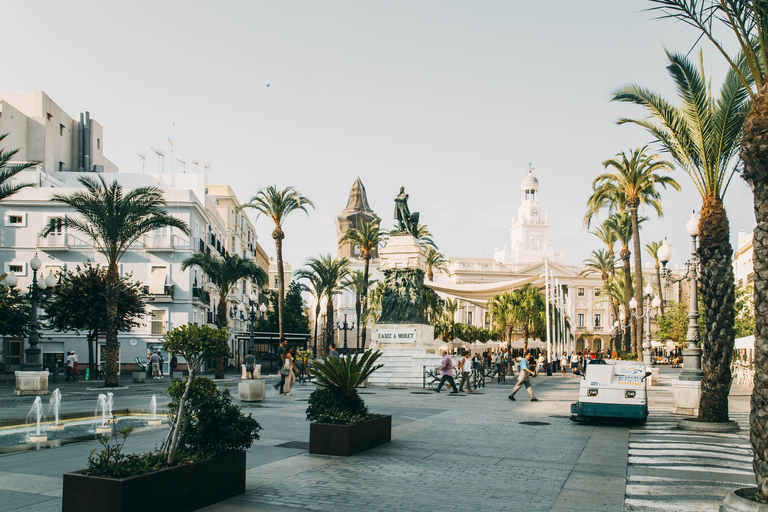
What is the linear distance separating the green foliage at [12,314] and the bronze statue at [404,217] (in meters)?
19.0

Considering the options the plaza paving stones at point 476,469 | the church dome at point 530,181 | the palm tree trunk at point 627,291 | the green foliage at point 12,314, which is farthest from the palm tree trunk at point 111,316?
the church dome at point 530,181

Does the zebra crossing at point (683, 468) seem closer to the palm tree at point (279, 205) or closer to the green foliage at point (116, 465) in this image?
the green foliage at point (116, 465)

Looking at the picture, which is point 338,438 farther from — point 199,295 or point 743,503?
point 199,295

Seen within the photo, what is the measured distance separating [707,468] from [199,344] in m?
7.26

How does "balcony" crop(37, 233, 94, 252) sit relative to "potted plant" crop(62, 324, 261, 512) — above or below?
above

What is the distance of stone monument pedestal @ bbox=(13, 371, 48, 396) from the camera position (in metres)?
22.4

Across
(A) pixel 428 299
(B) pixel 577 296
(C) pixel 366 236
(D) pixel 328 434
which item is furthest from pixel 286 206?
(B) pixel 577 296

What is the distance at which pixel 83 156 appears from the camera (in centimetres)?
5569

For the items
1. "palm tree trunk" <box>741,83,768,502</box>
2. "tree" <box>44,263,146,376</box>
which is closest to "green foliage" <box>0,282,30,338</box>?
"tree" <box>44,263,146,376</box>

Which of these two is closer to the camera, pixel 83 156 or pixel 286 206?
pixel 286 206

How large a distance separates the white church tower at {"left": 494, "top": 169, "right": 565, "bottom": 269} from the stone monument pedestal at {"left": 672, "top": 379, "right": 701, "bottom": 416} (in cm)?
10575

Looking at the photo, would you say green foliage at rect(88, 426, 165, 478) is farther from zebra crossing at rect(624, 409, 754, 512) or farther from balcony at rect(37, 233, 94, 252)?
balcony at rect(37, 233, 94, 252)

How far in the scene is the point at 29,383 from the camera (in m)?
22.6

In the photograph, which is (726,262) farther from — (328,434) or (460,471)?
(328,434)
